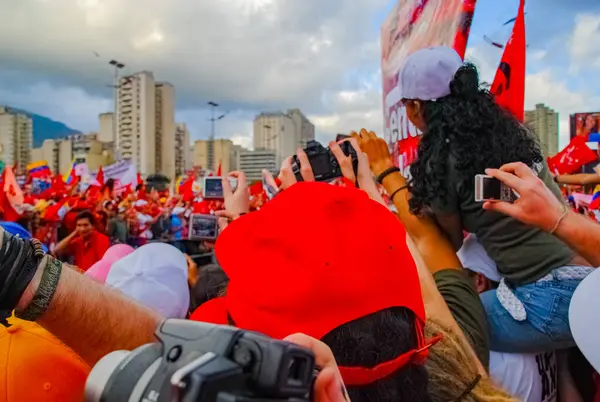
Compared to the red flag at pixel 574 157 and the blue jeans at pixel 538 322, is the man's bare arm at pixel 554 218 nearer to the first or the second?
the blue jeans at pixel 538 322

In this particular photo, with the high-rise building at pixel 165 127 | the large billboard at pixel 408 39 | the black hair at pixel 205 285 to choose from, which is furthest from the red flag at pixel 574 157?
the high-rise building at pixel 165 127

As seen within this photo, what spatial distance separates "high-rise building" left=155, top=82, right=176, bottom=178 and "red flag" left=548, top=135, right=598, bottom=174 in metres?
60.2

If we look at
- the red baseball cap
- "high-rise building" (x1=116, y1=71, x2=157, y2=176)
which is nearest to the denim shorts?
the red baseball cap

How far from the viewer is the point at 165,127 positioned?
70062 mm

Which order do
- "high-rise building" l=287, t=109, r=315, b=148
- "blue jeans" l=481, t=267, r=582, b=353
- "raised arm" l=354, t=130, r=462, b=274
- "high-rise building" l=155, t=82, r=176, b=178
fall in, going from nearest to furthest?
"blue jeans" l=481, t=267, r=582, b=353 < "raised arm" l=354, t=130, r=462, b=274 < "high-rise building" l=287, t=109, r=315, b=148 < "high-rise building" l=155, t=82, r=176, b=178

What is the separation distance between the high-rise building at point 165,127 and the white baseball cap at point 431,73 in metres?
64.5

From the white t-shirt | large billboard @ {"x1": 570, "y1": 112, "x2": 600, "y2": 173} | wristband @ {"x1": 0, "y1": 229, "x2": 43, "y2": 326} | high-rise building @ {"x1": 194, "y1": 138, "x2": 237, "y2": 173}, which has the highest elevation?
high-rise building @ {"x1": 194, "y1": 138, "x2": 237, "y2": 173}

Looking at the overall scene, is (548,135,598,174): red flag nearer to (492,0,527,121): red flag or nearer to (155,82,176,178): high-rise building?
(492,0,527,121): red flag

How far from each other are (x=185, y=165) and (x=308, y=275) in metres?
77.1

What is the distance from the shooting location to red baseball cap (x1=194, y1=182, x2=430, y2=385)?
0.98m

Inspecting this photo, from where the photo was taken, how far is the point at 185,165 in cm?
7625

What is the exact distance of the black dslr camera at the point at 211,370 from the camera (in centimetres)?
54

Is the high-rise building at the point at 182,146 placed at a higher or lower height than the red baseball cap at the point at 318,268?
higher

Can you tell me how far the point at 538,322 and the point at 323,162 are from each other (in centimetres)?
88
